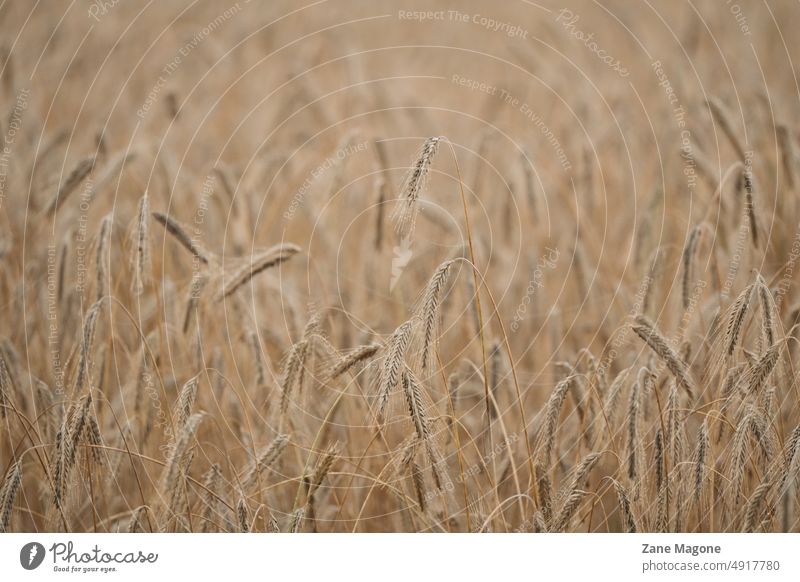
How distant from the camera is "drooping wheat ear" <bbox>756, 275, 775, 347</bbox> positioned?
2.20 meters

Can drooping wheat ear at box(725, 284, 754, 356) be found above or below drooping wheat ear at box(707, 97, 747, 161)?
below

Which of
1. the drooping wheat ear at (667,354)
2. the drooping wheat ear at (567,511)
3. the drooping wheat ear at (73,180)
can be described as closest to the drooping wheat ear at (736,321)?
the drooping wheat ear at (667,354)

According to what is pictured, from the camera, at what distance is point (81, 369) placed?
232 cm

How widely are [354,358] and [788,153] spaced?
183 cm

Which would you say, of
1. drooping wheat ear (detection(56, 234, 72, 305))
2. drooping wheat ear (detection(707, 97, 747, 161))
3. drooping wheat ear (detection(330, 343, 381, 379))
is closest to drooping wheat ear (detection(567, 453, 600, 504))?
drooping wheat ear (detection(330, 343, 381, 379))

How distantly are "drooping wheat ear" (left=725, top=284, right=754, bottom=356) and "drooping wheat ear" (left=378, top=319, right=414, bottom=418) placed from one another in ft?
3.19

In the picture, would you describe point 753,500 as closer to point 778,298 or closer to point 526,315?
point 778,298

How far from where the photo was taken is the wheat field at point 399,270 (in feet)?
7.41

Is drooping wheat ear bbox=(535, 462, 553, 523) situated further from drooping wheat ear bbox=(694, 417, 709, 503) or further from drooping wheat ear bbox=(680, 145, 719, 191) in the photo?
drooping wheat ear bbox=(680, 145, 719, 191)

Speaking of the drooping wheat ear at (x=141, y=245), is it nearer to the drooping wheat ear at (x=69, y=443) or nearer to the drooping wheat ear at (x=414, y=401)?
the drooping wheat ear at (x=69, y=443)

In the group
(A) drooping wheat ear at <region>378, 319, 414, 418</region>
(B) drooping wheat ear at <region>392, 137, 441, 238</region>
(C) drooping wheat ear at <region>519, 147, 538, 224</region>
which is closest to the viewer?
(A) drooping wheat ear at <region>378, 319, 414, 418</region>

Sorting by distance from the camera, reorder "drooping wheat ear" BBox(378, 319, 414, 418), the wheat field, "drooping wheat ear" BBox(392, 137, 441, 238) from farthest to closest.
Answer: the wheat field < "drooping wheat ear" BBox(392, 137, 441, 238) < "drooping wheat ear" BBox(378, 319, 414, 418)

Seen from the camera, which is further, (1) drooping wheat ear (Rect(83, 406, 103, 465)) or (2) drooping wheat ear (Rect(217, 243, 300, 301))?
(2) drooping wheat ear (Rect(217, 243, 300, 301))

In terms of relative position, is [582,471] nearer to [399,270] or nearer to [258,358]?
[399,270]
